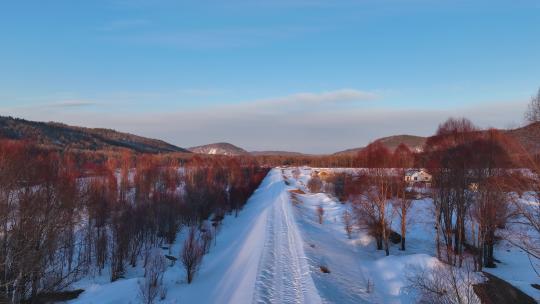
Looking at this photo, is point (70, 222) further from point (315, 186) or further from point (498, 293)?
point (315, 186)

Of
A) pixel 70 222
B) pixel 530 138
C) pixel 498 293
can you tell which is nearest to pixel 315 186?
pixel 70 222

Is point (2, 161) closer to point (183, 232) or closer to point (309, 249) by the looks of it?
point (309, 249)

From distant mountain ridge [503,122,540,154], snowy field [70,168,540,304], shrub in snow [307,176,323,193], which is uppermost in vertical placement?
distant mountain ridge [503,122,540,154]

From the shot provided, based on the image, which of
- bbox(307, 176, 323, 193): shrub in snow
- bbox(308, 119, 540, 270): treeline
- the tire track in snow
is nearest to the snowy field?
the tire track in snow

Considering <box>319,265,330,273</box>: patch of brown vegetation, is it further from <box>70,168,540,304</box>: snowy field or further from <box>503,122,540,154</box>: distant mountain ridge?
<box>503,122,540,154</box>: distant mountain ridge

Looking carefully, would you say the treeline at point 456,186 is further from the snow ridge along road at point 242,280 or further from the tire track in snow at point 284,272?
the snow ridge along road at point 242,280

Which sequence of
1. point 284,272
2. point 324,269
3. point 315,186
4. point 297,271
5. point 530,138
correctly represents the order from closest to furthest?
point 530,138
point 284,272
point 297,271
point 324,269
point 315,186
